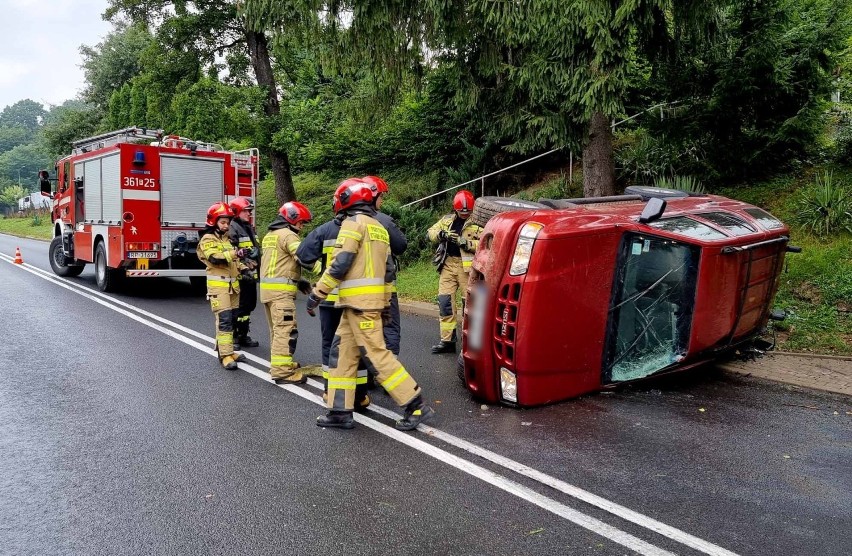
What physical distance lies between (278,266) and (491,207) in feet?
7.28

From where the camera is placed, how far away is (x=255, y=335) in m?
8.64

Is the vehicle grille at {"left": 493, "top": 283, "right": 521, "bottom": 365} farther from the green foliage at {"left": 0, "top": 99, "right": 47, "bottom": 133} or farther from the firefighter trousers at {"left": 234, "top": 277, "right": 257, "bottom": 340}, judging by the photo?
the green foliage at {"left": 0, "top": 99, "right": 47, "bottom": 133}

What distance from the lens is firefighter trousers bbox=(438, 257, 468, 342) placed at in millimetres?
7609

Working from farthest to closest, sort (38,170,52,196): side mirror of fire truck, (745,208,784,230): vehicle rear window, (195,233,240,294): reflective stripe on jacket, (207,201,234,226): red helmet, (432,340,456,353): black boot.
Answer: (38,170,52,196): side mirror of fire truck, (432,340,456,353): black boot, (207,201,234,226): red helmet, (195,233,240,294): reflective stripe on jacket, (745,208,784,230): vehicle rear window

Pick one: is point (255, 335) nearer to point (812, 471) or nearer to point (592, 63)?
point (592, 63)

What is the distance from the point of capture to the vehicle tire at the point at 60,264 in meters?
15.0

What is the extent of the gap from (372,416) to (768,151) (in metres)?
8.38

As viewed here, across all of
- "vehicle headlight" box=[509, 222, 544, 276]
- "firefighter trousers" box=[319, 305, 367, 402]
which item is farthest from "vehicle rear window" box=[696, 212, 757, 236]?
"firefighter trousers" box=[319, 305, 367, 402]

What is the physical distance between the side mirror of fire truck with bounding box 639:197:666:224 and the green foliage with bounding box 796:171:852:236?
497cm

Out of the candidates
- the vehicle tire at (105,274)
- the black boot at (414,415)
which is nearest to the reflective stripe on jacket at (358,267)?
the black boot at (414,415)

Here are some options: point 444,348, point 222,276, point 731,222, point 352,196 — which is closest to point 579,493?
point 352,196

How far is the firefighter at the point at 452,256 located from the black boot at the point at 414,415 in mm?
2609

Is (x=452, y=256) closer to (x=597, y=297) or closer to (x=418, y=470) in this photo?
(x=597, y=297)

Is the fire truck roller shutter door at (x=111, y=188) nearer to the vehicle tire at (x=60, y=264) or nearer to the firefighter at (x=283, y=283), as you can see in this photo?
the vehicle tire at (x=60, y=264)
